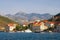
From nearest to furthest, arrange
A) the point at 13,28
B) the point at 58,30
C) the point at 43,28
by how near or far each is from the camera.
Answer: the point at 58,30
the point at 43,28
the point at 13,28

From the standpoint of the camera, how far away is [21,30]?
176625 mm

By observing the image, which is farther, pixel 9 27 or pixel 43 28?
pixel 9 27

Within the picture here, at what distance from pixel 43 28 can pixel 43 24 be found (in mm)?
8263

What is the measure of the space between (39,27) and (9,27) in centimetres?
2873

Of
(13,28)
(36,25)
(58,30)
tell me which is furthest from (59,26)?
(13,28)

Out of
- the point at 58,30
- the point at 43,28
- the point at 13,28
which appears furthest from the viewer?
the point at 13,28

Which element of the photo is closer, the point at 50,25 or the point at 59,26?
the point at 59,26

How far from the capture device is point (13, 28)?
195 m

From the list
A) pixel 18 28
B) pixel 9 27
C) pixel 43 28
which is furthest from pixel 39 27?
pixel 9 27

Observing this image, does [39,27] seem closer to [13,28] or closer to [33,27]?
[33,27]

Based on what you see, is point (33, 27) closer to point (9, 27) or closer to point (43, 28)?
point (43, 28)

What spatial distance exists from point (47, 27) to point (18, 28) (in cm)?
1913

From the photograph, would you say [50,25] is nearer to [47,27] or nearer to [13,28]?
[47,27]

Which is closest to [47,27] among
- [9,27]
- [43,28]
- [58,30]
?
[43,28]
